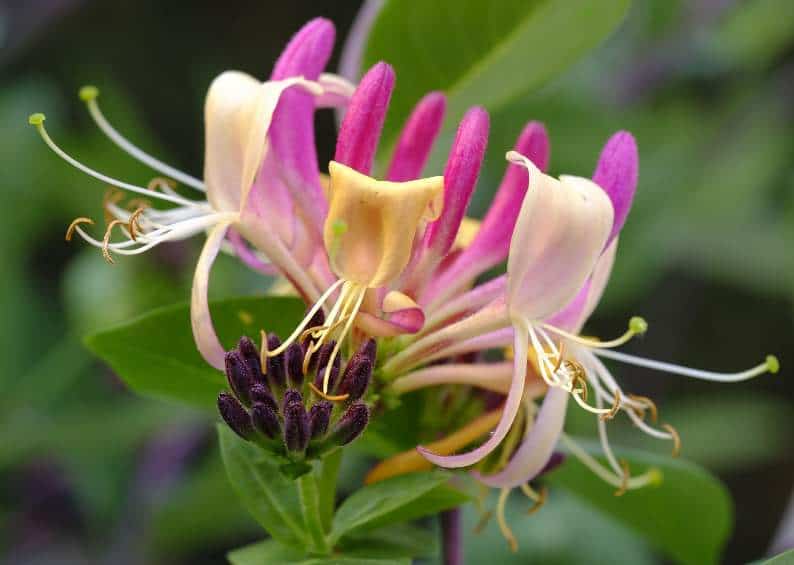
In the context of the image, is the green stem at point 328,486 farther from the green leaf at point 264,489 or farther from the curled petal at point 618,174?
the curled petal at point 618,174

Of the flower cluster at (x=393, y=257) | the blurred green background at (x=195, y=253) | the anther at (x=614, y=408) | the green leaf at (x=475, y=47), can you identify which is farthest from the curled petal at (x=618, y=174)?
the blurred green background at (x=195, y=253)

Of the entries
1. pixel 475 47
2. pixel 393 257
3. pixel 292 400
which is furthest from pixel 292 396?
pixel 475 47

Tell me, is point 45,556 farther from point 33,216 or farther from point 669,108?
point 669,108

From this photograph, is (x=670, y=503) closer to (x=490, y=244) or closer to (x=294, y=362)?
(x=490, y=244)

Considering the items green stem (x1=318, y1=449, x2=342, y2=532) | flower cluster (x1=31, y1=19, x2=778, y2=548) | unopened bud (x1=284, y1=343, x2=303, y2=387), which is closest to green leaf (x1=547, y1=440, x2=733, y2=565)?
flower cluster (x1=31, y1=19, x2=778, y2=548)

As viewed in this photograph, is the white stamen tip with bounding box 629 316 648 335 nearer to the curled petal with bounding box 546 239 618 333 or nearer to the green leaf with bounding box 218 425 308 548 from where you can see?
the curled petal with bounding box 546 239 618 333
